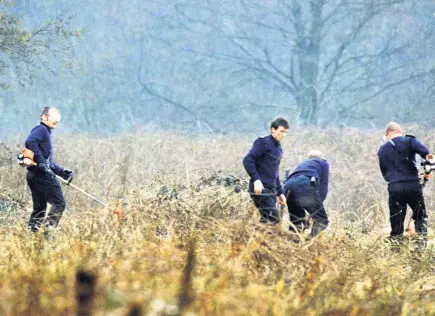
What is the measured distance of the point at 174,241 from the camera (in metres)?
6.05

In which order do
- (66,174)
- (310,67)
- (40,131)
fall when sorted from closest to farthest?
(40,131) < (66,174) < (310,67)

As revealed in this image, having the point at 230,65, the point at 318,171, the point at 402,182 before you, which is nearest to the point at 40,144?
the point at 318,171

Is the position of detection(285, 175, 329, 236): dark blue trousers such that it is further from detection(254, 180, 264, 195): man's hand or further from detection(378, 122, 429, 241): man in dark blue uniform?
detection(378, 122, 429, 241): man in dark blue uniform

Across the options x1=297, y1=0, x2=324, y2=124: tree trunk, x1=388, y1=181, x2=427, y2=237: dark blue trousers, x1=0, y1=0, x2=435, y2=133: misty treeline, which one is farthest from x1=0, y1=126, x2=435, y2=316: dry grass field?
x1=297, y1=0, x2=324, y2=124: tree trunk

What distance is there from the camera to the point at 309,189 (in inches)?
341

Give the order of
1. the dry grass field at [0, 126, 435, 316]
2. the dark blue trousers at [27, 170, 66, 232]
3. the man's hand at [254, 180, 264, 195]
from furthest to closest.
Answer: the dark blue trousers at [27, 170, 66, 232], the man's hand at [254, 180, 264, 195], the dry grass field at [0, 126, 435, 316]

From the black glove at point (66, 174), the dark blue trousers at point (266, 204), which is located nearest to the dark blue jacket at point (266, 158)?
the dark blue trousers at point (266, 204)

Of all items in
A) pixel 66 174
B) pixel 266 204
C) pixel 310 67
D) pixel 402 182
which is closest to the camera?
pixel 266 204

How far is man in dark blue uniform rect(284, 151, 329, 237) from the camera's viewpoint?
8656mm

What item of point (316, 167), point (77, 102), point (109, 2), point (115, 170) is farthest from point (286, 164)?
point (109, 2)

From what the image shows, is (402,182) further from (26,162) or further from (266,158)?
(26,162)

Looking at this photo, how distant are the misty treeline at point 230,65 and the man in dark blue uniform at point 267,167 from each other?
15527 mm

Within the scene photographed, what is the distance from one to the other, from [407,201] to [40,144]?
4106mm

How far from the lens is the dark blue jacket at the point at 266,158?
852 cm
